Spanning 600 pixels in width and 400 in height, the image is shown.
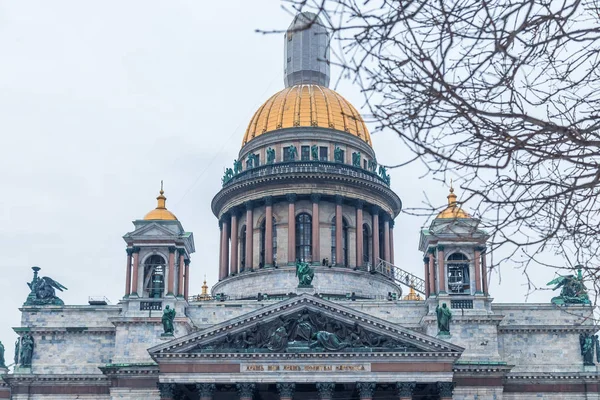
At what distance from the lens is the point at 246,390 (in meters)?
50.1

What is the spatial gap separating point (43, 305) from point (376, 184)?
23661 millimetres

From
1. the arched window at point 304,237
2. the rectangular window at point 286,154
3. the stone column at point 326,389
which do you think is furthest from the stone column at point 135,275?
the rectangular window at point 286,154

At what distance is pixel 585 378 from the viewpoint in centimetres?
5525

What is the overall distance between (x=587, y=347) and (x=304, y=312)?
16.3 metres

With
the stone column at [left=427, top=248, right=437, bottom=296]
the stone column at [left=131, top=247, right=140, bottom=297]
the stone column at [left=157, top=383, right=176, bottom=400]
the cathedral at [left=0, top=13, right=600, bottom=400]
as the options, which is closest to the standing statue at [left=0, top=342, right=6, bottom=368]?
the cathedral at [left=0, top=13, right=600, bottom=400]

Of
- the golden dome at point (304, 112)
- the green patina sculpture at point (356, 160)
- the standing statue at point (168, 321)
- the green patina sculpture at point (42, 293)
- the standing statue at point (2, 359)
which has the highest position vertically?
the golden dome at point (304, 112)

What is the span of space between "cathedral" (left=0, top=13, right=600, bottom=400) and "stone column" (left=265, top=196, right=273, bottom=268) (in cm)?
9

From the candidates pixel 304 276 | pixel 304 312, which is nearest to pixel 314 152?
pixel 304 276

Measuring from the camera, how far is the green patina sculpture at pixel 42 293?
59.1 meters

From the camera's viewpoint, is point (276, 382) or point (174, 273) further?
point (174, 273)

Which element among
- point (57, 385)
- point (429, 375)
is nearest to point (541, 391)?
point (429, 375)

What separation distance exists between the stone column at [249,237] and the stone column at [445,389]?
19.8 metres

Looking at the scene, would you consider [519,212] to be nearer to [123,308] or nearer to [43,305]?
[123,308]

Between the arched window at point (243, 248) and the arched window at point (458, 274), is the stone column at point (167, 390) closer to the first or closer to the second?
the arched window at point (458, 274)
